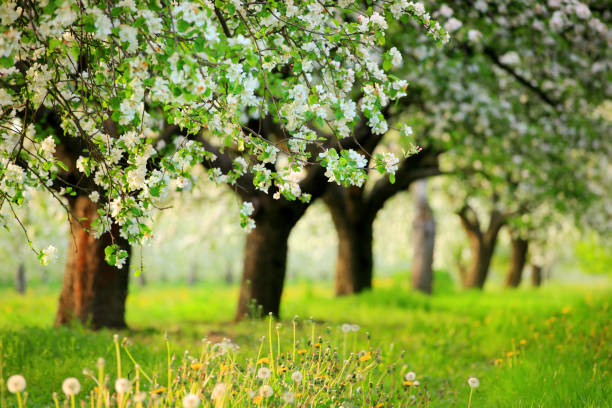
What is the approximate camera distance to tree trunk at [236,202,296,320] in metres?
9.67

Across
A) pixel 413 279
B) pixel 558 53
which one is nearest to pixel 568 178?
pixel 558 53

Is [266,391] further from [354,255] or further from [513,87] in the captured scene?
[354,255]

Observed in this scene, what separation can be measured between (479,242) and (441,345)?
522 inches

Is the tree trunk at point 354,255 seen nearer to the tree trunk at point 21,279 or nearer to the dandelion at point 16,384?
the dandelion at point 16,384

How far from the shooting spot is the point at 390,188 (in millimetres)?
13992

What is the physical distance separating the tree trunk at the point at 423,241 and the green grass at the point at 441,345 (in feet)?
11.9

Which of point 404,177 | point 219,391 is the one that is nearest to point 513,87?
point 404,177

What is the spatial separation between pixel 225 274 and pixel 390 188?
131ft

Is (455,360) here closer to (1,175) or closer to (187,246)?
(1,175)

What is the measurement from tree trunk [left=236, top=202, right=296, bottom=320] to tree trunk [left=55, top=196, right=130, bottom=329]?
2.25m

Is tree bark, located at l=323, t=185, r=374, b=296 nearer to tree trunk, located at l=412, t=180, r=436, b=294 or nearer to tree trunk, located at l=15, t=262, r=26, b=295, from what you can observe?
tree trunk, located at l=412, t=180, r=436, b=294

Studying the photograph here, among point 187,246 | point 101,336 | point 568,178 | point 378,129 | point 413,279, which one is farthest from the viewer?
point 413,279

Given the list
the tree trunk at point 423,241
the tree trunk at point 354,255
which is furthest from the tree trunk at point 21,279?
the tree trunk at point 423,241

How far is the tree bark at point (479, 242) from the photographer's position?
20.2m
